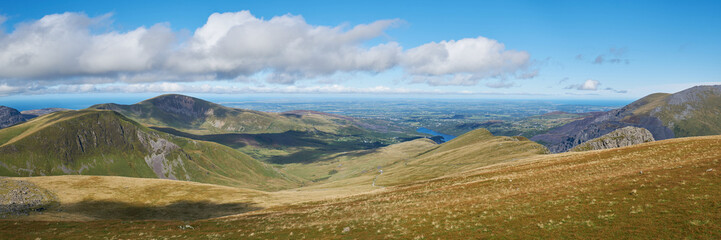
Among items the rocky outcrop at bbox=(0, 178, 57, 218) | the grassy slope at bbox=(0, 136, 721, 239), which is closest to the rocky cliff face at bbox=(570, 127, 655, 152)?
the grassy slope at bbox=(0, 136, 721, 239)

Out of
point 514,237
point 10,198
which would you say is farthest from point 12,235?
point 514,237

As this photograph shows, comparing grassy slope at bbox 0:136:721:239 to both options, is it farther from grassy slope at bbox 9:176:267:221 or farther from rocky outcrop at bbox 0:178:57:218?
rocky outcrop at bbox 0:178:57:218

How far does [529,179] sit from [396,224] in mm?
29449

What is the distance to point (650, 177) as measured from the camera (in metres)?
34.2

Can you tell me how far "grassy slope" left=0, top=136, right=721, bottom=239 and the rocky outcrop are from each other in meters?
23.7

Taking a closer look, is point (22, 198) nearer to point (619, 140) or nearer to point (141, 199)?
point (141, 199)

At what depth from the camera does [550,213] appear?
28812mm

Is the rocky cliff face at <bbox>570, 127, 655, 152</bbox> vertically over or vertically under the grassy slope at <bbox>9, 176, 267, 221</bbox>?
over

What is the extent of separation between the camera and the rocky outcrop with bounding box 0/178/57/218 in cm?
5566

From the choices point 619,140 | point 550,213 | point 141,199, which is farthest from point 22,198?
point 619,140

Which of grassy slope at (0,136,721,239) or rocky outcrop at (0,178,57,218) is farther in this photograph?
rocky outcrop at (0,178,57,218)

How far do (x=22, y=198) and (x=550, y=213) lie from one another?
97.1m

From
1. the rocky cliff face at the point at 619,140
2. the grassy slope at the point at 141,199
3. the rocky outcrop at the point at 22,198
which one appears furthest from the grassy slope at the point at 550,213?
the rocky cliff face at the point at 619,140

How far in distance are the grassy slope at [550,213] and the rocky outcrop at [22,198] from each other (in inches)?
934
